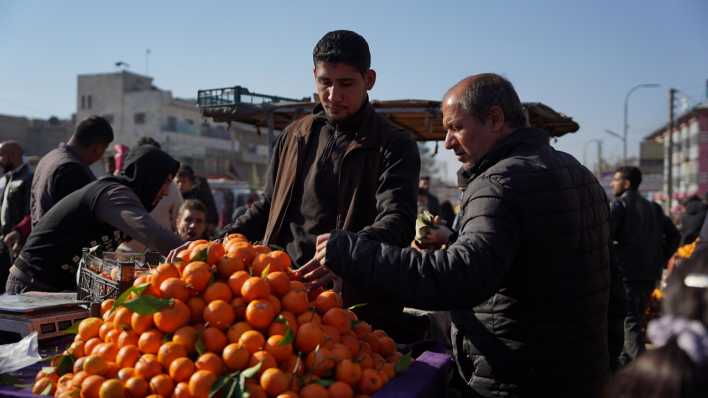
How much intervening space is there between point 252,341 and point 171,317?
29 cm

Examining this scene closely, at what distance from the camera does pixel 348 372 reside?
193 cm

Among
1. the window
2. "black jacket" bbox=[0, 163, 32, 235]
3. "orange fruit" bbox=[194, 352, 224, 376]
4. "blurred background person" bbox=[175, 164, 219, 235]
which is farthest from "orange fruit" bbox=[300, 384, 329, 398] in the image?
the window

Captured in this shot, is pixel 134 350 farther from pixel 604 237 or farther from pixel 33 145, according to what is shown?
pixel 33 145

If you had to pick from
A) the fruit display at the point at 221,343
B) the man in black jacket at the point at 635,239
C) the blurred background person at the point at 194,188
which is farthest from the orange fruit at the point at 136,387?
the man in black jacket at the point at 635,239

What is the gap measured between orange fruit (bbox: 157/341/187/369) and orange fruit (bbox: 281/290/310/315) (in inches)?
14.4

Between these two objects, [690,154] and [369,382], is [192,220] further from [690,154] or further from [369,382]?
[690,154]

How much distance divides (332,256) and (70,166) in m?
2.96

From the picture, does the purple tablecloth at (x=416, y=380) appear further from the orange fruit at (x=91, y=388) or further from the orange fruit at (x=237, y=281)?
the orange fruit at (x=237, y=281)

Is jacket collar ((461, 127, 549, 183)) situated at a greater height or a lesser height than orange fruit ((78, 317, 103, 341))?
greater

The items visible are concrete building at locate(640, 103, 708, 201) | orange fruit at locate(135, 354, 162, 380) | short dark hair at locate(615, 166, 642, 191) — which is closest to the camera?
orange fruit at locate(135, 354, 162, 380)

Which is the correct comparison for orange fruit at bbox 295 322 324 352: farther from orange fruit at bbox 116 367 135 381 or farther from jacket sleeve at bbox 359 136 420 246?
jacket sleeve at bbox 359 136 420 246

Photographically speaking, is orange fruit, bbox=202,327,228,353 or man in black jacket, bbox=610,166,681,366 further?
man in black jacket, bbox=610,166,681,366

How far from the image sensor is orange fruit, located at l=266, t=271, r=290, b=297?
7.04 ft

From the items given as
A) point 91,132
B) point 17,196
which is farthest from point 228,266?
point 17,196
